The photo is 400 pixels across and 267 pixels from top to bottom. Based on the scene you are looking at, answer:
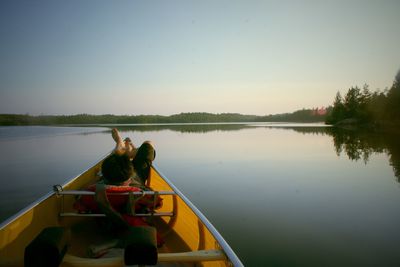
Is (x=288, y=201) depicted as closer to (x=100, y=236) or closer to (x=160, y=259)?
(x=100, y=236)

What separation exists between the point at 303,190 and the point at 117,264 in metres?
8.90

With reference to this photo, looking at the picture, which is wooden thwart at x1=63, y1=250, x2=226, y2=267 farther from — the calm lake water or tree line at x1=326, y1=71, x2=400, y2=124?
tree line at x1=326, y1=71, x2=400, y2=124

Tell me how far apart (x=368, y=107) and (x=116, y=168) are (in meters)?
73.2

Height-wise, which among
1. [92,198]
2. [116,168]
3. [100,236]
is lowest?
[100,236]

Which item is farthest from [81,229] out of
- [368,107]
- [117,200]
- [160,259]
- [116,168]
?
[368,107]

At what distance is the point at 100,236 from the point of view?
3785mm

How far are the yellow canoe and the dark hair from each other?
583 millimetres

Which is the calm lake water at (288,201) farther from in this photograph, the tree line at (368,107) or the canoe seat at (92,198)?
the tree line at (368,107)

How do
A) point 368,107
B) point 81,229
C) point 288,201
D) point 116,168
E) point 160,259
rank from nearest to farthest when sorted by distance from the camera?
1. point 160,259
2. point 116,168
3. point 81,229
4. point 288,201
5. point 368,107

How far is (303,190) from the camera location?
937cm

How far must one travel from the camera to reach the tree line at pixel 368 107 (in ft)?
A: 168

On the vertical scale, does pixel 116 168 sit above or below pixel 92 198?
above

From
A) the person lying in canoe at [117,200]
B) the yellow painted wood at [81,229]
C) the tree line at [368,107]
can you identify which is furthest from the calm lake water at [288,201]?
the tree line at [368,107]

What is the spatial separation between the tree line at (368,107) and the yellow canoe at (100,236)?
60780mm
